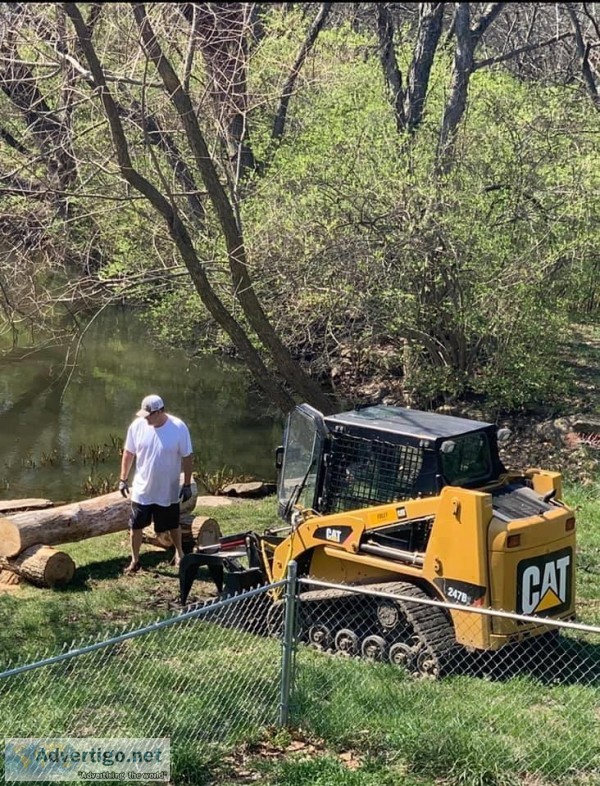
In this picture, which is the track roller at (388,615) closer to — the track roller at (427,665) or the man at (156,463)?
the track roller at (427,665)

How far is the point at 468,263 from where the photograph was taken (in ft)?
48.0

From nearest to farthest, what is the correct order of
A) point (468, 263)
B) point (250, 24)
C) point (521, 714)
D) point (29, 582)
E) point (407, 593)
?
point (521, 714)
point (407, 593)
point (29, 582)
point (250, 24)
point (468, 263)

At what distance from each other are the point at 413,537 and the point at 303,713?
1698 mm

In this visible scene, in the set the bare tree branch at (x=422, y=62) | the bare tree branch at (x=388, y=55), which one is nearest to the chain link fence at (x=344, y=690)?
the bare tree branch at (x=422, y=62)

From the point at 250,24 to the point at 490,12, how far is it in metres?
7.95

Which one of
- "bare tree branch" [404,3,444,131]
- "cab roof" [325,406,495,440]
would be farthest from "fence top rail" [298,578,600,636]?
"bare tree branch" [404,3,444,131]

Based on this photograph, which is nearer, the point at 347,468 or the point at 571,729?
the point at 571,729

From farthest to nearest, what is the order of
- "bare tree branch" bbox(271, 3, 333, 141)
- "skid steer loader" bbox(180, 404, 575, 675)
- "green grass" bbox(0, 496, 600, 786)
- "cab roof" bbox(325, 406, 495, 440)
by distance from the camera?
"bare tree branch" bbox(271, 3, 333, 141) < "cab roof" bbox(325, 406, 495, 440) < "skid steer loader" bbox(180, 404, 575, 675) < "green grass" bbox(0, 496, 600, 786)

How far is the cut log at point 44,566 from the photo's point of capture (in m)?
9.09

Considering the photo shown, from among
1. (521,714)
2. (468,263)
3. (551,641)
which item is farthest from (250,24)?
(521,714)

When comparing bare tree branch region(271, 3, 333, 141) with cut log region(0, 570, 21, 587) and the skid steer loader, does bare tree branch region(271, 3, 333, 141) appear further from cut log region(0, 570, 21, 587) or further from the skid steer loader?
cut log region(0, 570, 21, 587)

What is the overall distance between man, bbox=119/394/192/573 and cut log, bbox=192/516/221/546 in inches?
40.0

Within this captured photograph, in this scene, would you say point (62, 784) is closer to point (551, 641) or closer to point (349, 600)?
point (349, 600)

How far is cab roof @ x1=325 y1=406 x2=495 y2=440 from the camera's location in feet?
23.7
